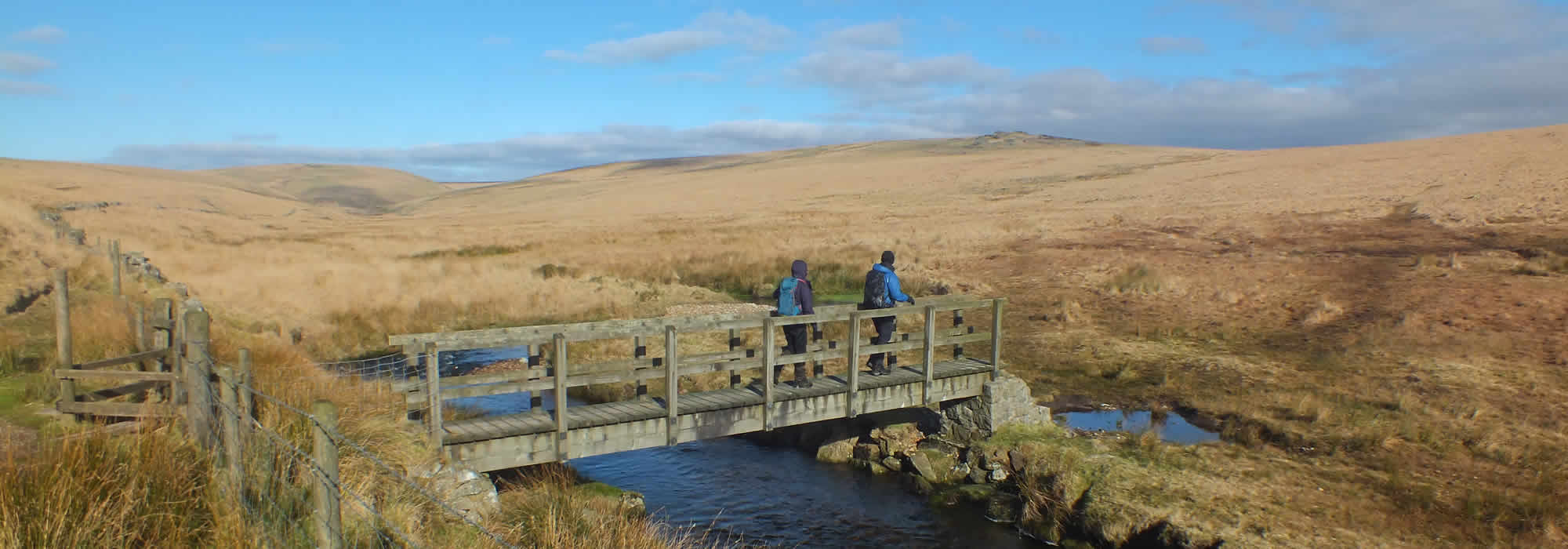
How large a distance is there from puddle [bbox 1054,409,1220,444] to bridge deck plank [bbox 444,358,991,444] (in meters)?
2.03

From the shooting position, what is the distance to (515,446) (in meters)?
9.77

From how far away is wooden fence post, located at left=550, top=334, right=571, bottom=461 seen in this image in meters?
9.62

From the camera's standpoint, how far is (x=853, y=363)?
39.4 ft

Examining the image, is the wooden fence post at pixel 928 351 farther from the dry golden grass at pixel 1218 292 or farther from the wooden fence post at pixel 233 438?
the wooden fence post at pixel 233 438

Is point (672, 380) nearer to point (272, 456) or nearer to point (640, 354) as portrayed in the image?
point (640, 354)

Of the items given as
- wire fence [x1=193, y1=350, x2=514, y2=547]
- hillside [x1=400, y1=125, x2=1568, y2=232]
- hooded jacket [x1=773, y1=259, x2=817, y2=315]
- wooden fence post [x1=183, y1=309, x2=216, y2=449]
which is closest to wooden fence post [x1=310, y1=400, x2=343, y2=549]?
wire fence [x1=193, y1=350, x2=514, y2=547]

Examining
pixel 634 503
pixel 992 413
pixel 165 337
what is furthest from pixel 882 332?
pixel 165 337

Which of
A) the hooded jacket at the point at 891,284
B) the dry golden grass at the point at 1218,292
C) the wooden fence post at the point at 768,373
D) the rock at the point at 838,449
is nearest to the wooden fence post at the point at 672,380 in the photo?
the wooden fence post at the point at 768,373

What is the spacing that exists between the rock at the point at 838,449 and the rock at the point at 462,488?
5714mm

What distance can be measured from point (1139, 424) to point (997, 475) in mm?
3400

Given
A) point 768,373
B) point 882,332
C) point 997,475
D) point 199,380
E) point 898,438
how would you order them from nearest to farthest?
point 199,380 < point 768,373 < point 997,475 < point 882,332 < point 898,438

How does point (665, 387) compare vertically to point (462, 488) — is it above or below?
above

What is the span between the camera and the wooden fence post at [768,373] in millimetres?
11117

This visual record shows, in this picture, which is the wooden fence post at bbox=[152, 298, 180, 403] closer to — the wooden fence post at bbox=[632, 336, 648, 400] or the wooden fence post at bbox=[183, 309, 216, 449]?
the wooden fence post at bbox=[183, 309, 216, 449]
